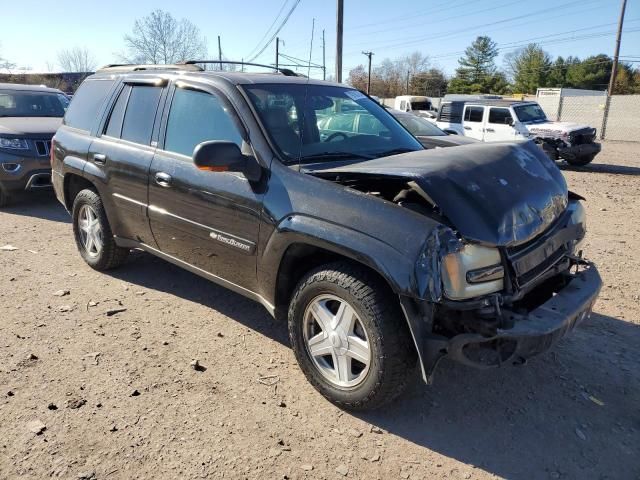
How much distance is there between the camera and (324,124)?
12.8 feet

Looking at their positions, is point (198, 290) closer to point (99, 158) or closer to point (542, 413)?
point (99, 158)

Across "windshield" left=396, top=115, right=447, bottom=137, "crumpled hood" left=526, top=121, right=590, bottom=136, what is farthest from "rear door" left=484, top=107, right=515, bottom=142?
"windshield" left=396, top=115, right=447, bottom=137

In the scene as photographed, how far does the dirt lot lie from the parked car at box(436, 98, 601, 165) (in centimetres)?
1057

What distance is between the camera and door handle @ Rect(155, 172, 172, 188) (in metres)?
3.83

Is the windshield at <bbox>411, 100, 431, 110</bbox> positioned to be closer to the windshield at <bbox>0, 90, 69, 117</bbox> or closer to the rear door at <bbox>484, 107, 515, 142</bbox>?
the rear door at <bbox>484, 107, 515, 142</bbox>

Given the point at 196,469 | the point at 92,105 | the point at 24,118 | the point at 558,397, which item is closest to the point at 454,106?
the point at 24,118

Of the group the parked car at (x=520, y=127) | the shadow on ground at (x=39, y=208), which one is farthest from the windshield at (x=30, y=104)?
the parked car at (x=520, y=127)

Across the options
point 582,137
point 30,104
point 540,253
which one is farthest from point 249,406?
point 582,137

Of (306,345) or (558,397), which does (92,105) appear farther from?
(558,397)

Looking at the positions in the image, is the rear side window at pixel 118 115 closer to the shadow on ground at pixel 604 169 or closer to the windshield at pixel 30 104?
the windshield at pixel 30 104

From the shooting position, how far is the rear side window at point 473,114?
15719 mm

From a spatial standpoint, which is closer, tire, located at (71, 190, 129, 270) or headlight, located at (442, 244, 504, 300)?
headlight, located at (442, 244, 504, 300)

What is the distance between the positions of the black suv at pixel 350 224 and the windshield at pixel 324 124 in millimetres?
15

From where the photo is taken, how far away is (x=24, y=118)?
29.2ft
